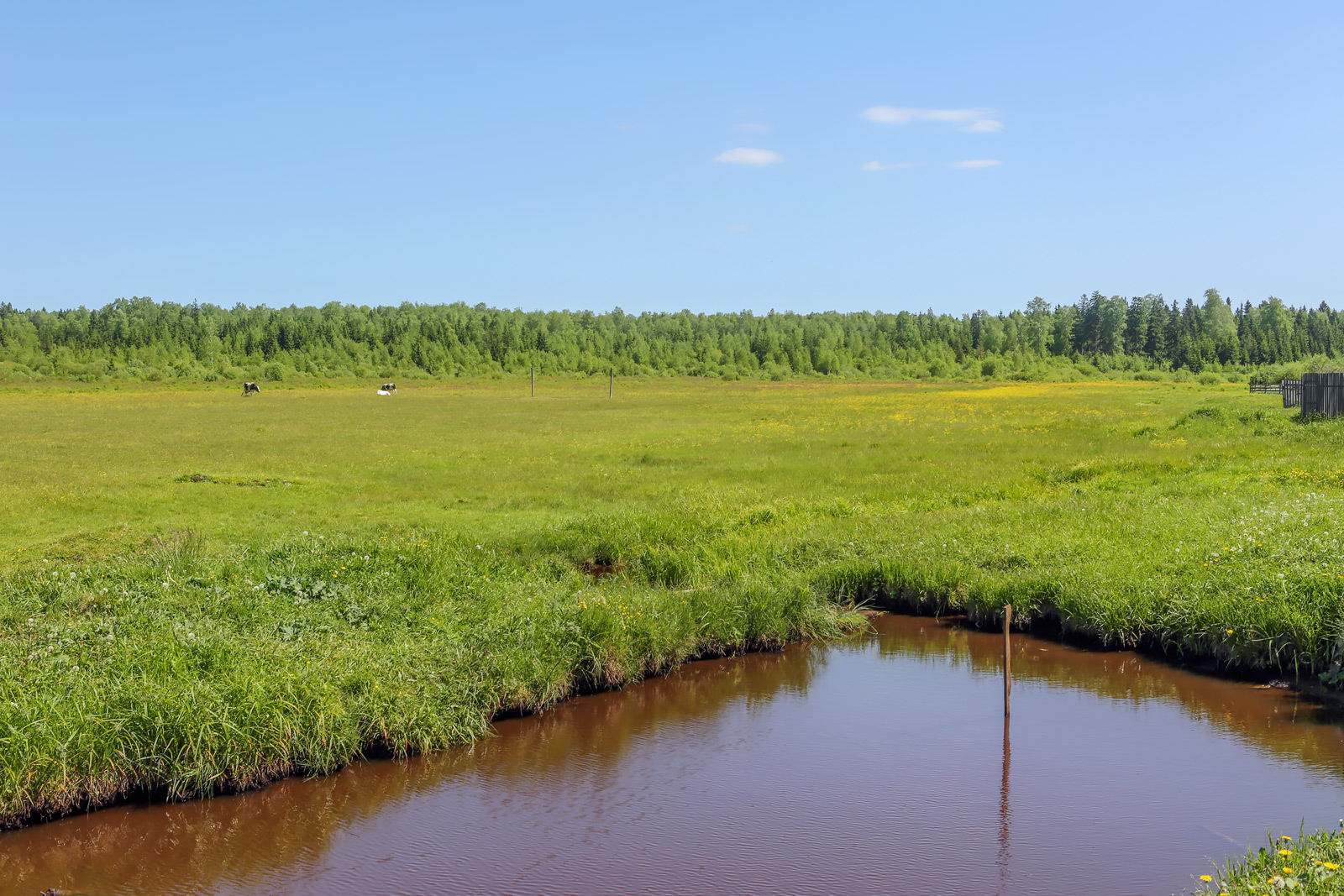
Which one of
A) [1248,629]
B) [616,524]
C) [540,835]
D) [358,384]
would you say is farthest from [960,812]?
[358,384]

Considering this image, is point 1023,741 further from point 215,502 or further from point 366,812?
point 215,502

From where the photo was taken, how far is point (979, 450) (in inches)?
1491

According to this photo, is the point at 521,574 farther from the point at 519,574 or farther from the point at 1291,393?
the point at 1291,393

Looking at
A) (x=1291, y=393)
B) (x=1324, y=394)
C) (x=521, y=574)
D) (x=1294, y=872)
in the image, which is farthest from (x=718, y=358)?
(x=1294, y=872)

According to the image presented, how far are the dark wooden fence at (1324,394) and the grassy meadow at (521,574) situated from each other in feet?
12.6

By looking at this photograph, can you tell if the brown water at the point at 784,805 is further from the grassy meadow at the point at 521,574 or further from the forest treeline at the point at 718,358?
the forest treeline at the point at 718,358

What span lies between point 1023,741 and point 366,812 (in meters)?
7.50

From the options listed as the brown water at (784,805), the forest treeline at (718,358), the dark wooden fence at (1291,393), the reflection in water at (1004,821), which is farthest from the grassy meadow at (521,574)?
the forest treeline at (718,358)

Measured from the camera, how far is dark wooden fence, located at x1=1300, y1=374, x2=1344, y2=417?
124ft

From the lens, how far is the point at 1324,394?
3844cm

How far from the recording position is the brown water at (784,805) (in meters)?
9.44

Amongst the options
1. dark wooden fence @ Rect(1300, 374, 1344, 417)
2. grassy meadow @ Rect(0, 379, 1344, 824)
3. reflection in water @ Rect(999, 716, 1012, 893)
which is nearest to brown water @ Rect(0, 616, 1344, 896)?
reflection in water @ Rect(999, 716, 1012, 893)

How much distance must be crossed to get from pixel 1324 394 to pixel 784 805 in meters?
36.2

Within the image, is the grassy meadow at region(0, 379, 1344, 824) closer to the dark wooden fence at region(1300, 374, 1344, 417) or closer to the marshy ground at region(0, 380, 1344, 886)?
the marshy ground at region(0, 380, 1344, 886)
